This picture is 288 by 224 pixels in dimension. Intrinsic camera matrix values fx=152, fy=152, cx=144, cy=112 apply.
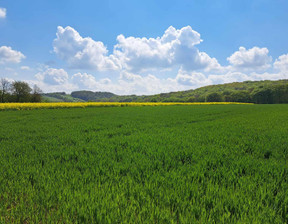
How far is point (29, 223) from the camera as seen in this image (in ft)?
6.89

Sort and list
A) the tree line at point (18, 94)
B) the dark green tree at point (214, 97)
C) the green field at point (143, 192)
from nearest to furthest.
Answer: the green field at point (143, 192) → the tree line at point (18, 94) → the dark green tree at point (214, 97)

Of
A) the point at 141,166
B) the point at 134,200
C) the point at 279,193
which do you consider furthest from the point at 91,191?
the point at 279,193

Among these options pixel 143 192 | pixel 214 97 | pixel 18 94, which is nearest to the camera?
pixel 143 192

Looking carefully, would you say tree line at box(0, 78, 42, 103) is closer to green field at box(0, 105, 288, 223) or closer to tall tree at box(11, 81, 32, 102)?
tall tree at box(11, 81, 32, 102)

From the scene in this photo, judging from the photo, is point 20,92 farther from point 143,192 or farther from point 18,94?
point 143,192

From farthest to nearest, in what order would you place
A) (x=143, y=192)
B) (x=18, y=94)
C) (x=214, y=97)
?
(x=214, y=97), (x=18, y=94), (x=143, y=192)

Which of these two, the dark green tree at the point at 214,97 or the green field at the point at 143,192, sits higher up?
the dark green tree at the point at 214,97

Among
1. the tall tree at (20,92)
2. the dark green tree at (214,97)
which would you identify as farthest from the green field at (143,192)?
the dark green tree at (214,97)

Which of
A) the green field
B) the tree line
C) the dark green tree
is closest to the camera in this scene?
the green field

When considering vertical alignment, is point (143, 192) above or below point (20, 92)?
below

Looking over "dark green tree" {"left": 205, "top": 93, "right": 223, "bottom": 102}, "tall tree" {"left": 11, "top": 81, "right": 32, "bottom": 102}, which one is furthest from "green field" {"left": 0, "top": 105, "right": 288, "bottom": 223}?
"dark green tree" {"left": 205, "top": 93, "right": 223, "bottom": 102}

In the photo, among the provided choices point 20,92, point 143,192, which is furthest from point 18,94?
point 143,192

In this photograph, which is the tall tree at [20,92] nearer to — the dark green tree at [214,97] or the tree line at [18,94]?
the tree line at [18,94]

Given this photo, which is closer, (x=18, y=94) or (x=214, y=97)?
(x=18, y=94)
